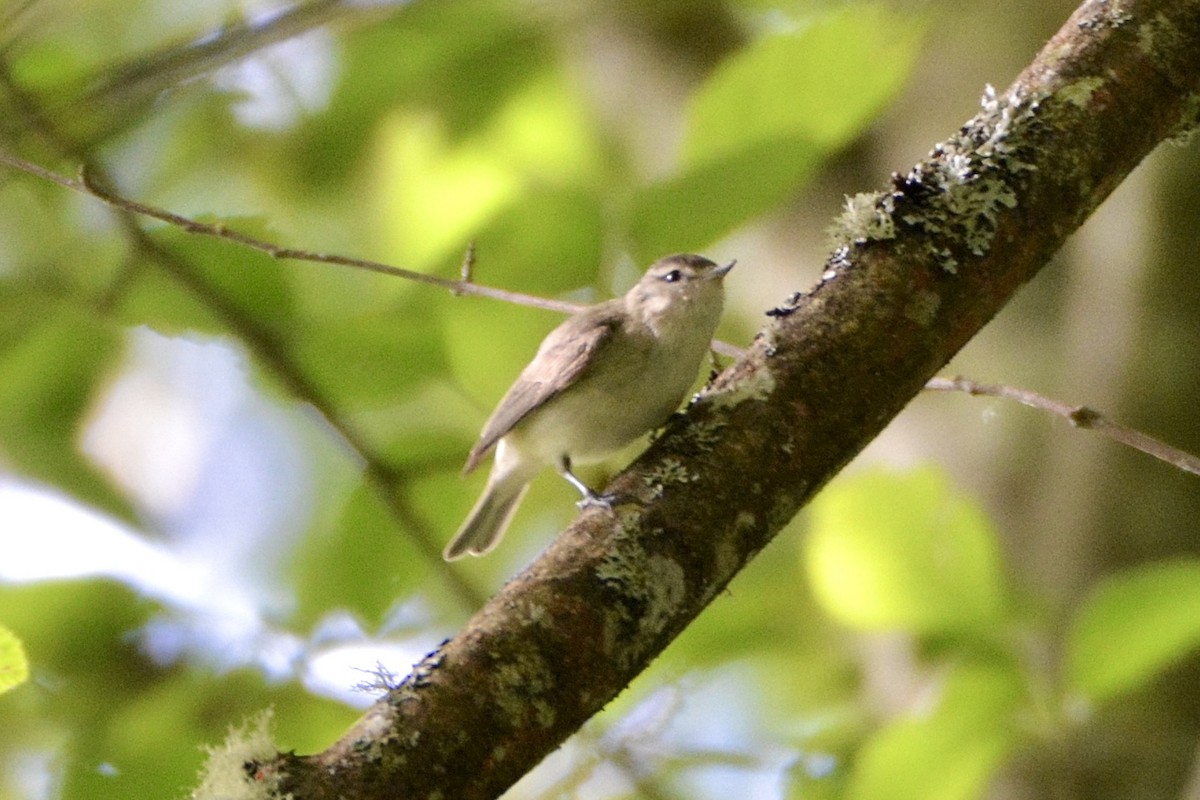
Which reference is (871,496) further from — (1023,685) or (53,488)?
(53,488)

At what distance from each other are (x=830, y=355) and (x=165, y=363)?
3529 mm

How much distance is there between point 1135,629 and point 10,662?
5.59ft

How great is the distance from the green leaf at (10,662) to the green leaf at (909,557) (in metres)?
1.46

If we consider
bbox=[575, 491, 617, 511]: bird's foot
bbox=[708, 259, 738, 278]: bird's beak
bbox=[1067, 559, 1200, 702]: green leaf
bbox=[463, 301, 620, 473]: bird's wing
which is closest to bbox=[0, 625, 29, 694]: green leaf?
bbox=[575, 491, 617, 511]: bird's foot

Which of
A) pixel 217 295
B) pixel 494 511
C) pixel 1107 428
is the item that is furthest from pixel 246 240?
pixel 1107 428

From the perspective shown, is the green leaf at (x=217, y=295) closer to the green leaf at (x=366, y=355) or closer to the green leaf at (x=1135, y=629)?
the green leaf at (x=366, y=355)

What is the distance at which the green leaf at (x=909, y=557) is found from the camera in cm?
217

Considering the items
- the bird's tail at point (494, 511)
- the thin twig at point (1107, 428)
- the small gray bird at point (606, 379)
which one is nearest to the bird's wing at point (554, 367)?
the small gray bird at point (606, 379)

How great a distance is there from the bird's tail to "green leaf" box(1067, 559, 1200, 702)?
1335 mm

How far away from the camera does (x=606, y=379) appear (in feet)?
9.24

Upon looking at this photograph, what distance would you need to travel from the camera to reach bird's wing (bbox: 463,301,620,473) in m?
2.56

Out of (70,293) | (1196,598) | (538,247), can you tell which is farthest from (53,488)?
(1196,598)

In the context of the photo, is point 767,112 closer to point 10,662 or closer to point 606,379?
point 606,379

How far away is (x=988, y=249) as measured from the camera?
1757mm
